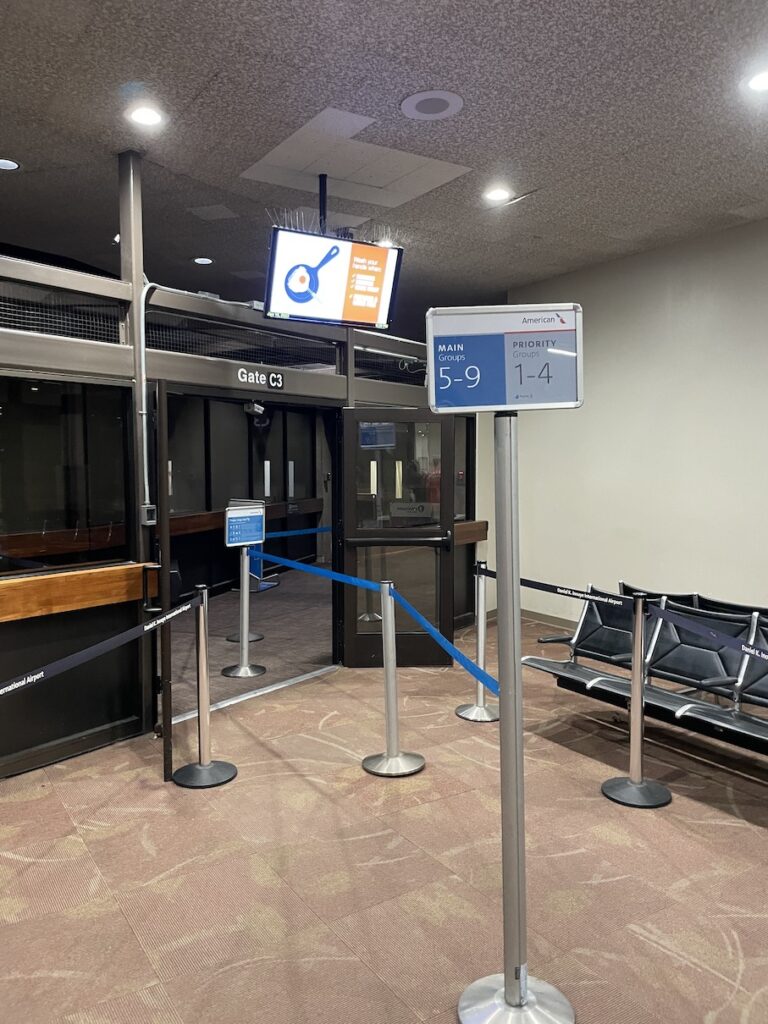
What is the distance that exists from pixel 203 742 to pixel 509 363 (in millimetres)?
2655

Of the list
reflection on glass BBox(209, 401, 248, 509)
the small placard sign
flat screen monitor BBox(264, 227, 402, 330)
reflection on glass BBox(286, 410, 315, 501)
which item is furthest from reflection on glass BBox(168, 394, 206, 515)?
flat screen monitor BBox(264, 227, 402, 330)

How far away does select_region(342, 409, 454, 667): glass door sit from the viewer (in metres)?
5.41

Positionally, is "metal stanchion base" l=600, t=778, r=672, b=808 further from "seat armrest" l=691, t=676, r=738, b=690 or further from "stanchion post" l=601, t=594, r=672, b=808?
"seat armrest" l=691, t=676, r=738, b=690

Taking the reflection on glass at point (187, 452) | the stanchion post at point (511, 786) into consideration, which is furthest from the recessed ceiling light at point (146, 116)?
the reflection on glass at point (187, 452)

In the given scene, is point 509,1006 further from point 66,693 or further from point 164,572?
point 66,693

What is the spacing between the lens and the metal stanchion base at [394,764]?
11.9ft

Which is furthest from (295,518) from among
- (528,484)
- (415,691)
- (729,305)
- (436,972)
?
(436,972)

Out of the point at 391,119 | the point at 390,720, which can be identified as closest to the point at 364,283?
the point at 391,119

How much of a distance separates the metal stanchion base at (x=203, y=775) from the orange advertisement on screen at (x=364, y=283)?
2801 mm

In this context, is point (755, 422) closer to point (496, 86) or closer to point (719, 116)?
point (719, 116)

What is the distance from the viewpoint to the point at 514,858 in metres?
1.96

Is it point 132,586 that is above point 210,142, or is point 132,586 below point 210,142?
below

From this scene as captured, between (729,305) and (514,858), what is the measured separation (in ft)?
16.0

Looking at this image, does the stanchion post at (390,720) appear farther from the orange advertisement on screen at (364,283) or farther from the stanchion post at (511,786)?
the orange advertisement on screen at (364,283)
